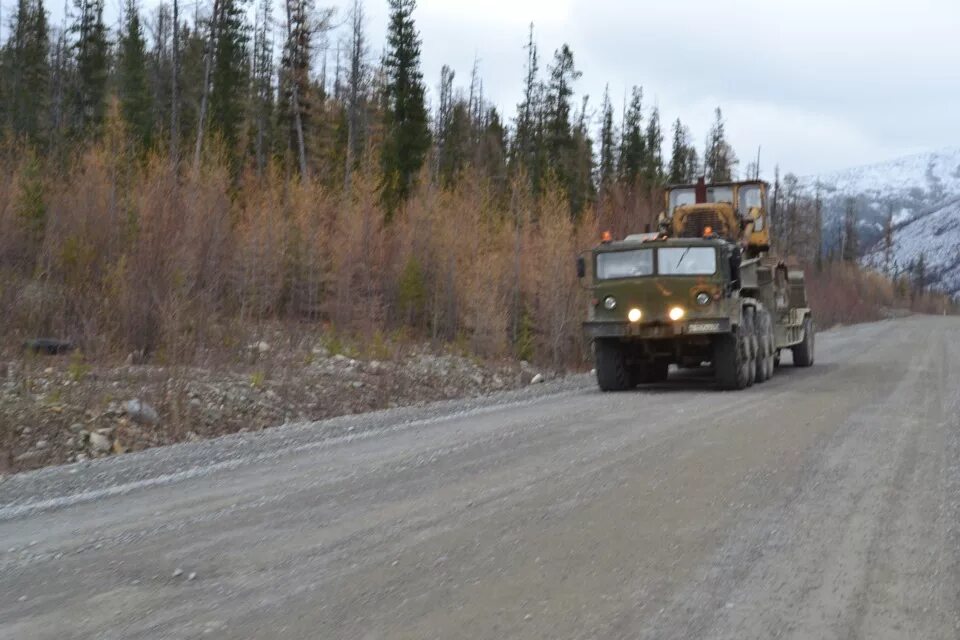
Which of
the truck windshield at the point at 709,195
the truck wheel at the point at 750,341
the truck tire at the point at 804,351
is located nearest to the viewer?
the truck wheel at the point at 750,341

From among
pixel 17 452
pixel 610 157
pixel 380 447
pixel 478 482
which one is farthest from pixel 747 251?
pixel 610 157

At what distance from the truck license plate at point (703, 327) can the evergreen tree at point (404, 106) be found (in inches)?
1183

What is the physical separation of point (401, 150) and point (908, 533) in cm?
4087

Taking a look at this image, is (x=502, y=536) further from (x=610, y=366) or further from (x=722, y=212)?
(x=722, y=212)

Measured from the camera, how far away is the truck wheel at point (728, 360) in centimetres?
1522

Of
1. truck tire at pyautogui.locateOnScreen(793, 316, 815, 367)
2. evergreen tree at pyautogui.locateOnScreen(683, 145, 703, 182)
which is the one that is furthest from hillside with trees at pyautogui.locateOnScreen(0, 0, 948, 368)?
evergreen tree at pyautogui.locateOnScreen(683, 145, 703, 182)

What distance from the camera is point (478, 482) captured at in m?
7.37

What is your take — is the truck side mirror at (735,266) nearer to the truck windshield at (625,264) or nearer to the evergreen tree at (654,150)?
the truck windshield at (625,264)

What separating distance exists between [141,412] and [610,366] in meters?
7.98

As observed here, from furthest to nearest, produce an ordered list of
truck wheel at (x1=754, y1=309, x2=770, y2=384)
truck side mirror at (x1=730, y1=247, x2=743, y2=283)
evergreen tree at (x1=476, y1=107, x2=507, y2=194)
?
1. evergreen tree at (x1=476, y1=107, x2=507, y2=194)
2. truck wheel at (x1=754, y1=309, x2=770, y2=384)
3. truck side mirror at (x1=730, y1=247, x2=743, y2=283)

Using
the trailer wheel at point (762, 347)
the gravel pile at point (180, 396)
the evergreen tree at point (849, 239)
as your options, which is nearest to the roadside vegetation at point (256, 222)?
the gravel pile at point (180, 396)

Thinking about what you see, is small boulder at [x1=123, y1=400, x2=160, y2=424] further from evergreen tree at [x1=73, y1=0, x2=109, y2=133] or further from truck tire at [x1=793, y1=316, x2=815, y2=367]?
evergreen tree at [x1=73, y1=0, x2=109, y2=133]

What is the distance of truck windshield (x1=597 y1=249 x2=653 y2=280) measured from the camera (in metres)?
15.5

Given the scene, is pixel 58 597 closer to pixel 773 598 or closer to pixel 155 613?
pixel 155 613
